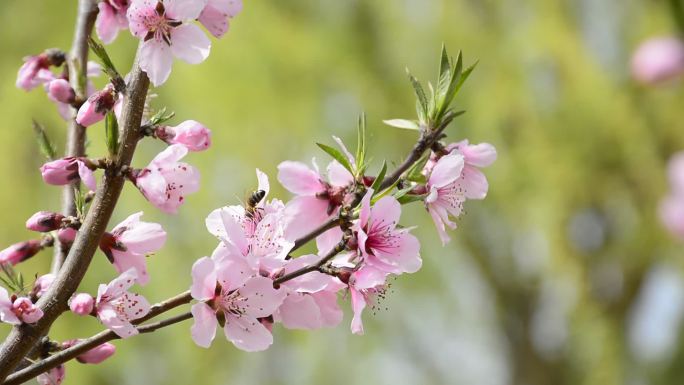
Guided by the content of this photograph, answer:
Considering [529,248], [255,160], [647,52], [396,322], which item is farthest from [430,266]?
[647,52]

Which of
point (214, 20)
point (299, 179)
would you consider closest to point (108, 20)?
point (214, 20)

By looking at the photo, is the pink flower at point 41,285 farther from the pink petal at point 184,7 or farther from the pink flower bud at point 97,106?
the pink petal at point 184,7

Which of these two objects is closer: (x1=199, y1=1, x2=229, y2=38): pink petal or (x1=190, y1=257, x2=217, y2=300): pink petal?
(x1=190, y1=257, x2=217, y2=300): pink petal

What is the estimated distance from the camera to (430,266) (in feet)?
16.3

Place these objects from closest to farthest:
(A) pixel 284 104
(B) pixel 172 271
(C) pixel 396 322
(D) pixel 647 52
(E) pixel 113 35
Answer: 1. (E) pixel 113 35
2. (D) pixel 647 52
3. (B) pixel 172 271
4. (A) pixel 284 104
5. (C) pixel 396 322

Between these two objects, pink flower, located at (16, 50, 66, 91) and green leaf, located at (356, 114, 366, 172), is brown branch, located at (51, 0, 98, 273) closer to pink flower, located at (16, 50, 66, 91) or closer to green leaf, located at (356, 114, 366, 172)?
pink flower, located at (16, 50, 66, 91)

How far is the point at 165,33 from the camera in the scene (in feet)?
2.17

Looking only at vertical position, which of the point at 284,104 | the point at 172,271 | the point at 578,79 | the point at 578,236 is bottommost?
the point at 172,271

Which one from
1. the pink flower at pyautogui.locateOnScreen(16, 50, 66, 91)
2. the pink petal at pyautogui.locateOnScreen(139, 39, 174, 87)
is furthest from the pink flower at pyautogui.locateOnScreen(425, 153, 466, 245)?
the pink flower at pyautogui.locateOnScreen(16, 50, 66, 91)

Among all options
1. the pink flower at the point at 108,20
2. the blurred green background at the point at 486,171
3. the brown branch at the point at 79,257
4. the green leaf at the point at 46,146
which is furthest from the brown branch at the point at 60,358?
the blurred green background at the point at 486,171

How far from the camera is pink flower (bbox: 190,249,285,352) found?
0.59 meters

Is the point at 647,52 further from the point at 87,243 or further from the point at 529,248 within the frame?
the point at 529,248

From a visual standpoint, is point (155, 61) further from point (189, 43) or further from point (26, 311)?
point (26, 311)

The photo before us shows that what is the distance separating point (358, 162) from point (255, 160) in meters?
3.82
